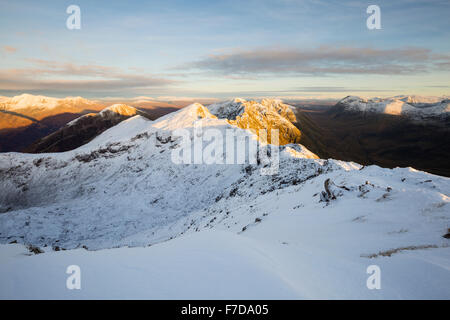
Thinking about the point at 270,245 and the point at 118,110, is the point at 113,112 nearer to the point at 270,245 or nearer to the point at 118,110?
the point at 118,110

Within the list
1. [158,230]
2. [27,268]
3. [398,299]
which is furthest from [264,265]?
[158,230]

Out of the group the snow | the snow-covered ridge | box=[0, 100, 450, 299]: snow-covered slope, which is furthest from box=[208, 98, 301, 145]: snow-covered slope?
box=[0, 100, 450, 299]: snow-covered slope

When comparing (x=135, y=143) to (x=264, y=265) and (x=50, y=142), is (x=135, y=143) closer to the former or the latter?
(x=264, y=265)

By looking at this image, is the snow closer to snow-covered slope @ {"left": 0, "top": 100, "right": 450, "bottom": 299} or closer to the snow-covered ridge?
the snow-covered ridge

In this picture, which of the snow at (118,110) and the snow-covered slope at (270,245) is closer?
the snow-covered slope at (270,245)

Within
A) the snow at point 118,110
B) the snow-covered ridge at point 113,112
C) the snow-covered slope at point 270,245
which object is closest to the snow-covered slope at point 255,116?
the snow at point 118,110

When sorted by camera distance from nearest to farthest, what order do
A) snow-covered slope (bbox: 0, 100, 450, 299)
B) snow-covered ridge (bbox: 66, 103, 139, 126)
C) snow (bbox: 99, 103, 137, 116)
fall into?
1. snow-covered slope (bbox: 0, 100, 450, 299)
2. snow-covered ridge (bbox: 66, 103, 139, 126)
3. snow (bbox: 99, 103, 137, 116)

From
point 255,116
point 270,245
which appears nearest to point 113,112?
point 255,116

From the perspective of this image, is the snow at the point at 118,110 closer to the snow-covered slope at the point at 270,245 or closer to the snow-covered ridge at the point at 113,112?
the snow-covered ridge at the point at 113,112

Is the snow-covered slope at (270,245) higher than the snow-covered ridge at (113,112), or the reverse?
the snow-covered ridge at (113,112)

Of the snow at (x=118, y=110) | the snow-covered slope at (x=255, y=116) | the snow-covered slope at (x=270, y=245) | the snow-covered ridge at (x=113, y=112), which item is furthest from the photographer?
the snow-covered slope at (x=255, y=116)

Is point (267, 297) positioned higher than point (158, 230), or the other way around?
point (267, 297)
